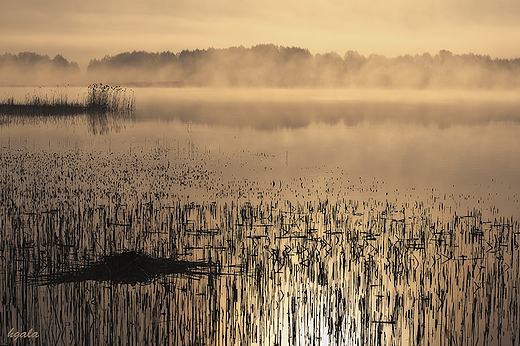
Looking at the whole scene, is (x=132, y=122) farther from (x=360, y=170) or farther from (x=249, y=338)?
(x=249, y=338)

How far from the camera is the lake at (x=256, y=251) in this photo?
6.50 m

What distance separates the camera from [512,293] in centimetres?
760

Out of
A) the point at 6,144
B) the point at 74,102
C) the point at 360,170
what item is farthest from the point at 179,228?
the point at 74,102

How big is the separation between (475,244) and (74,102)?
36772 millimetres

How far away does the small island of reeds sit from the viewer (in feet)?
129

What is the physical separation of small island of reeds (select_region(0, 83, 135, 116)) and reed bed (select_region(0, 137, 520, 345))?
2761 cm

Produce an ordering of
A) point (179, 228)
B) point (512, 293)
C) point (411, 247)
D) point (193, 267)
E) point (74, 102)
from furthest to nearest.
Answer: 1. point (74, 102)
2. point (179, 228)
3. point (411, 247)
4. point (193, 267)
5. point (512, 293)

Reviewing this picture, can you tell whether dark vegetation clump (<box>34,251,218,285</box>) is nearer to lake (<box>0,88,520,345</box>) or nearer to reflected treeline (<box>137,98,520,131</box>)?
lake (<box>0,88,520,345</box>)

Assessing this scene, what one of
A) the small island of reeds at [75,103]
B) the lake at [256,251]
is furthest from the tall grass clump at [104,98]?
the lake at [256,251]

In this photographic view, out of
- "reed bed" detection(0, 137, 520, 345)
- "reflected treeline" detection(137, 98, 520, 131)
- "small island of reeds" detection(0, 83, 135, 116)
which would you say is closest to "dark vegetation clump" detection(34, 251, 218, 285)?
"reed bed" detection(0, 137, 520, 345)

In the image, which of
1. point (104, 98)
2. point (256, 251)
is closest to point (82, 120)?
point (104, 98)

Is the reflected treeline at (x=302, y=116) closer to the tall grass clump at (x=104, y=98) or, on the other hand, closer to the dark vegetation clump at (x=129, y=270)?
the tall grass clump at (x=104, y=98)

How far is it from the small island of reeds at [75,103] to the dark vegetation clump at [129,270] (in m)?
33.0

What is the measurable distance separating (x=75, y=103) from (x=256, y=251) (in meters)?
35.5
